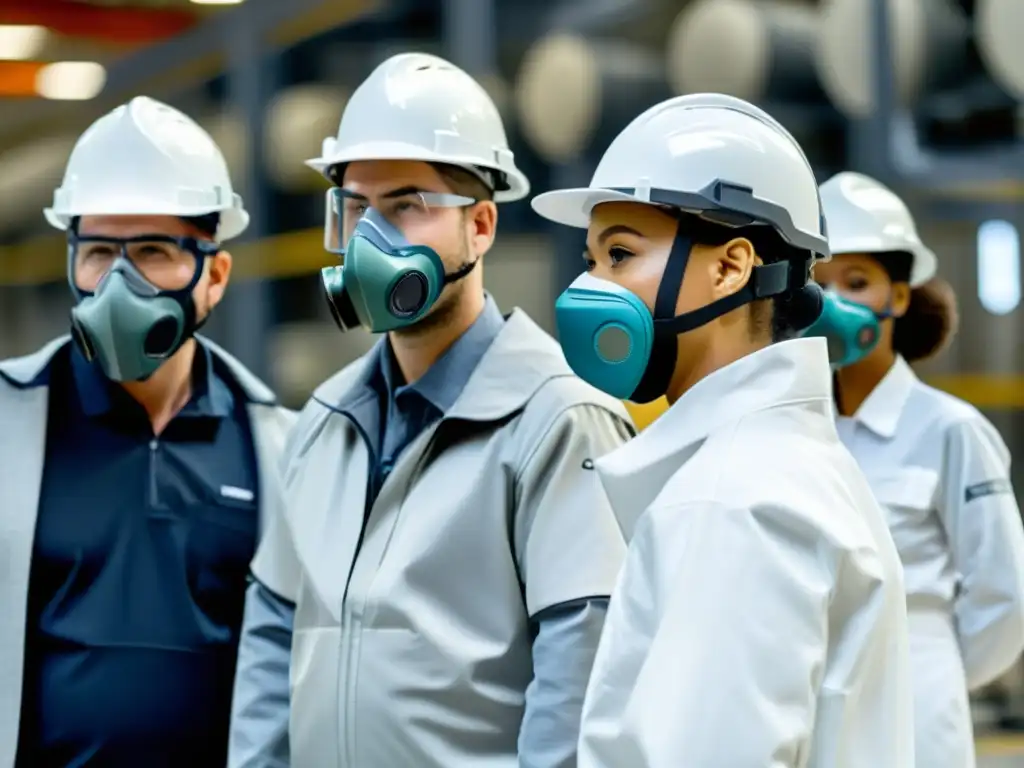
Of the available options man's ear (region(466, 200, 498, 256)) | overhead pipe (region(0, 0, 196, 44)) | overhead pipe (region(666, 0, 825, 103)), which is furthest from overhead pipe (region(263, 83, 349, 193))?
man's ear (region(466, 200, 498, 256))

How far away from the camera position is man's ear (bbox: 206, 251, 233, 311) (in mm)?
2520

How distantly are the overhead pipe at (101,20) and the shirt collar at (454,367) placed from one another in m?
6.01

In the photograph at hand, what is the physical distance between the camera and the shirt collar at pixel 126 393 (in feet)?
8.00

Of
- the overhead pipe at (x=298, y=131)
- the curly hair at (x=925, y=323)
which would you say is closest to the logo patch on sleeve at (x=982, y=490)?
the curly hair at (x=925, y=323)

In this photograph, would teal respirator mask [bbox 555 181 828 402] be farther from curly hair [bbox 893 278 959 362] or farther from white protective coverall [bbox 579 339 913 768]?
curly hair [bbox 893 278 959 362]

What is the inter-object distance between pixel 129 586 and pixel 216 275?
1.87 feet

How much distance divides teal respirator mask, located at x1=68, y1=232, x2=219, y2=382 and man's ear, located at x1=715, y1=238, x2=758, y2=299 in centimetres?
111

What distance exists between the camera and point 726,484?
1.39 metres

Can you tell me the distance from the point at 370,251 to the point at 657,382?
57 cm

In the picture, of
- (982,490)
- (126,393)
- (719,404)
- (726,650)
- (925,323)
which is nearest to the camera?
(726,650)

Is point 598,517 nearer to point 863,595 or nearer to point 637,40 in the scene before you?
point 863,595

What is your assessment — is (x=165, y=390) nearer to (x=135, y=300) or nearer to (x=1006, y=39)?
(x=135, y=300)

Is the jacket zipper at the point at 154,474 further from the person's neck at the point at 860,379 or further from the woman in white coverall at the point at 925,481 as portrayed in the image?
the person's neck at the point at 860,379

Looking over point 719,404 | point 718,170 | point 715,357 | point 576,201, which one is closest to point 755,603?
point 719,404
